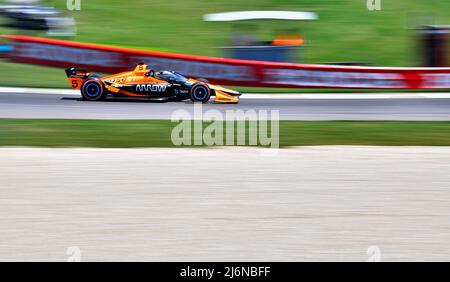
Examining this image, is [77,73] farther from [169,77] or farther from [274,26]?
[274,26]

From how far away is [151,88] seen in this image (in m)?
16.0

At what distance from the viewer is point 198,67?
18.4 metres

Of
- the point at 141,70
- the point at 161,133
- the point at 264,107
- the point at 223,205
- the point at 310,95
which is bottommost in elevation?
the point at 223,205

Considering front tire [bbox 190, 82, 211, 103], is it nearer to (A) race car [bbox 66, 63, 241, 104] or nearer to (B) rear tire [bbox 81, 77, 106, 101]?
(A) race car [bbox 66, 63, 241, 104]

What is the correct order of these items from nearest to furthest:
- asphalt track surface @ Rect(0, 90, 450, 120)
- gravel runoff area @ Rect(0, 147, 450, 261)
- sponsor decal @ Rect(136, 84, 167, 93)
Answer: gravel runoff area @ Rect(0, 147, 450, 261) → asphalt track surface @ Rect(0, 90, 450, 120) → sponsor decal @ Rect(136, 84, 167, 93)

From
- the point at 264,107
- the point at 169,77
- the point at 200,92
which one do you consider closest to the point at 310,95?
the point at 264,107

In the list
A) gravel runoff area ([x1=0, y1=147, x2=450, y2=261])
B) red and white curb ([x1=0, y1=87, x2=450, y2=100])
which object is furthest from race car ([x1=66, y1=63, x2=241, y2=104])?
gravel runoff area ([x1=0, y1=147, x2=450, y2=261])

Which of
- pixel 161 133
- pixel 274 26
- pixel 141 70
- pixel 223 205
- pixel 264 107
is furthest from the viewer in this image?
pixel 274 26

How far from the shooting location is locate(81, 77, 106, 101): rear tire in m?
15.8

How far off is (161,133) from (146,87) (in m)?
3.69

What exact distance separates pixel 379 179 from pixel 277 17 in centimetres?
1098

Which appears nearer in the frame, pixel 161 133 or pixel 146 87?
pixel 161 133
